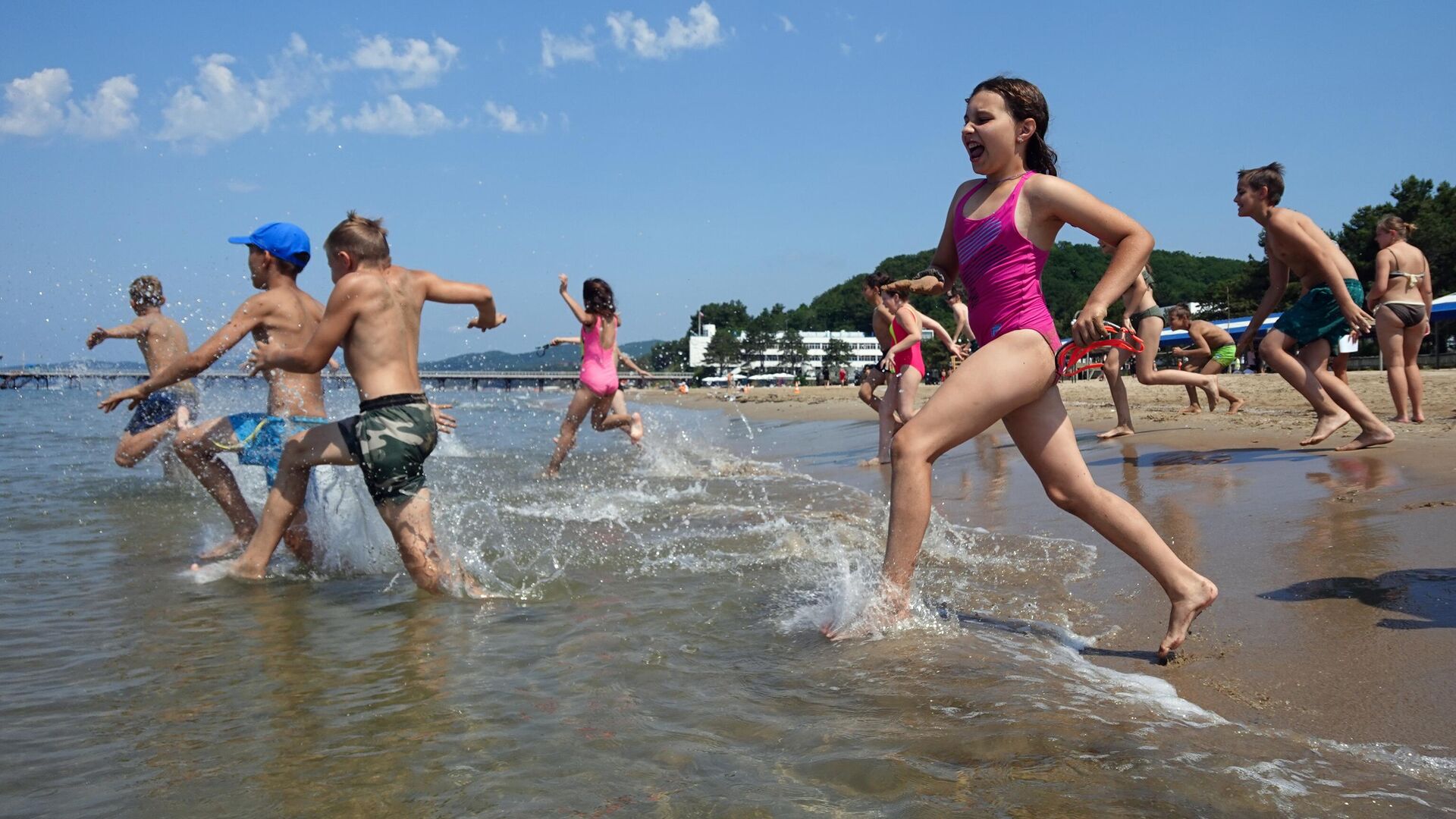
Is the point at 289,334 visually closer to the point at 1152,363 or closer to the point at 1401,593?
the point at 1401,593

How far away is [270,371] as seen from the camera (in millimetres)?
5414

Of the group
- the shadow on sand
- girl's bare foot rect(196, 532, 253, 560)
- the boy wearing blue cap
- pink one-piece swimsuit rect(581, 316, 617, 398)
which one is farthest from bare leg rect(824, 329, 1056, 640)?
pink one-piece swimsuit rect(581, 316, 617, 398)

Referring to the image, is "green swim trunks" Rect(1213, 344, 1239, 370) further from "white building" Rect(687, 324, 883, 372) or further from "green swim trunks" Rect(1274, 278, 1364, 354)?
"white building" Rect(687, 324, 883, 372)

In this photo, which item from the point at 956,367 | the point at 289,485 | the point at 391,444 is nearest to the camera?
the point at 391,444

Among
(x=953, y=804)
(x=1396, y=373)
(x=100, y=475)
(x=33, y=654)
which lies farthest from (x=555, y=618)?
(x=100, y=475)

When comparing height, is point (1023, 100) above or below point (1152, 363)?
above

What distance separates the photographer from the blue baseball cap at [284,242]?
17.7ft

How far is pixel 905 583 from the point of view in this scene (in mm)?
3529

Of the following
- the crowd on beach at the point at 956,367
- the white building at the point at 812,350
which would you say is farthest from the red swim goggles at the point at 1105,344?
the white building at the point at 812,350

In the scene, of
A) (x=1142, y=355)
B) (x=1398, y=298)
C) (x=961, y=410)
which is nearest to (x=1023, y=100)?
(x=961, y=410)

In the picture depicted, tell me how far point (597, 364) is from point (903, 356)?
3135 mm

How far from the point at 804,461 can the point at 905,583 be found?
28.3 feet

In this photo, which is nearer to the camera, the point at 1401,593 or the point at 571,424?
the point at 1401,593

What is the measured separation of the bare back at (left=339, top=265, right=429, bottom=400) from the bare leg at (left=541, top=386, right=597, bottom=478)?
5435 mm
